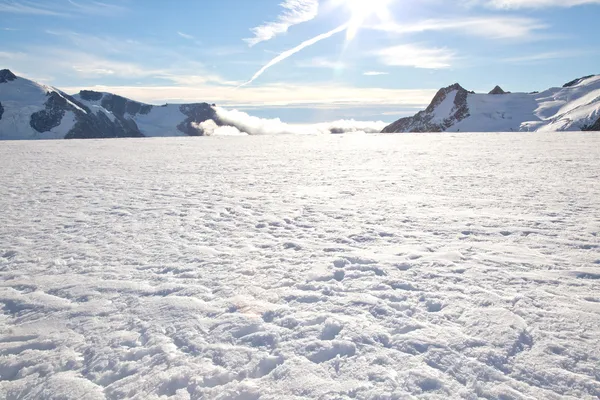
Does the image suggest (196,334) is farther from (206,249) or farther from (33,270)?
(33,270)

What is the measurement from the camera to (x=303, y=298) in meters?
4.26

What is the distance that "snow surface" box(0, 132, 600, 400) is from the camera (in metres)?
2.94

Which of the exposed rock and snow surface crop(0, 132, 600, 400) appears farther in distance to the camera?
the exposed rock

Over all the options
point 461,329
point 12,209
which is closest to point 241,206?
point 12,209

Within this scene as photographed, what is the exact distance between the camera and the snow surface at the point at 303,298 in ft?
9.64

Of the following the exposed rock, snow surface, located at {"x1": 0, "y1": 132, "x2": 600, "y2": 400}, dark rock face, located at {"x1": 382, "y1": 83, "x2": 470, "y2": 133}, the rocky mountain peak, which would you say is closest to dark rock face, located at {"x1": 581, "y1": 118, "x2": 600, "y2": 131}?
dark rock face, located at {"x1": 382, "y1": 83, "x2": 470, "y2": 133}

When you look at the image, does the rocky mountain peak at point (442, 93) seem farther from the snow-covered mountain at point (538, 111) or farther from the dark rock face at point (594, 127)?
the dark rock face at point (594, 127)

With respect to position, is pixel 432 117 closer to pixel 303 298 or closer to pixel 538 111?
pixel 538 111

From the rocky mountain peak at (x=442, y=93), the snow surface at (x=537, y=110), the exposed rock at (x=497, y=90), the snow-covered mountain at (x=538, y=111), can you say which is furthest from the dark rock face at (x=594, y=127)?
the rocky mountain peak at (x=442, y=93)

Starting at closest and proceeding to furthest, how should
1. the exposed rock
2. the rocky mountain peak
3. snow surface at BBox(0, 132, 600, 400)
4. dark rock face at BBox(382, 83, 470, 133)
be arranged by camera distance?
snow surface at BBox(0, 132, 600, 400) < dark rock face at BBox(382, 83, 470, 133) < the exposed rock < the rocky mountain peak

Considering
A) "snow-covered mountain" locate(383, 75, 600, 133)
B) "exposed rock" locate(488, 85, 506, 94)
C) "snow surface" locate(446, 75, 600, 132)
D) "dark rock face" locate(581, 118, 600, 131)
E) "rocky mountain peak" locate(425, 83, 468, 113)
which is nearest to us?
"dark rock face" locate(581, 118, 600, 131)

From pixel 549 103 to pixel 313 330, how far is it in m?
122

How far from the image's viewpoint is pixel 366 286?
4543 millimetres

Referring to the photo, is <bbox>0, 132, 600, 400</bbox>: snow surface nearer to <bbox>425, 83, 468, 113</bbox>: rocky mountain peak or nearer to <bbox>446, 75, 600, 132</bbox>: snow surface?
<bbox>446, 75, 600, 132</bbox>: snow surface
